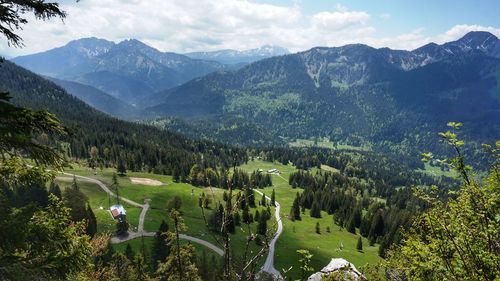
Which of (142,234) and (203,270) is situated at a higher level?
(142,234)

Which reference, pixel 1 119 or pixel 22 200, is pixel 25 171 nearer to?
pixel 1 119

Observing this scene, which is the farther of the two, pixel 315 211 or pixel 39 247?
pixel 315 211

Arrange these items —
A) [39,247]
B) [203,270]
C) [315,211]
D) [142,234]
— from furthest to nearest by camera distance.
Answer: [315,211]
[142,234]
[203,270]
[39,247]

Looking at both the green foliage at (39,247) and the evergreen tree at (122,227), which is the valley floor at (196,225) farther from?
the green foliage at (39,247)

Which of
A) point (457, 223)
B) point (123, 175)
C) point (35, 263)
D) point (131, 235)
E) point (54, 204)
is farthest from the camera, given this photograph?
point (123, 175)

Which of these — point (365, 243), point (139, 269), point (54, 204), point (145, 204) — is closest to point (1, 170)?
point (54, 204)

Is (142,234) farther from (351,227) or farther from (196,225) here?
(351,227)

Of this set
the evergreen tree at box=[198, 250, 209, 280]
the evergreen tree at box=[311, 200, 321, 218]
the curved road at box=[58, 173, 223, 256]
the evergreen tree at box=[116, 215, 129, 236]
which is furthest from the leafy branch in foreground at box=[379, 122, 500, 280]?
the evergreen tree at box=[311, 200, 321, 218]

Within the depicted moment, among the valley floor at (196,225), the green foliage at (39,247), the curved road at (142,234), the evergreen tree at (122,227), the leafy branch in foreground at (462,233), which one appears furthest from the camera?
the valley floor at (196,225)

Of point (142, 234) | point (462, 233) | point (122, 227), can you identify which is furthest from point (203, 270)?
point (462, 233)

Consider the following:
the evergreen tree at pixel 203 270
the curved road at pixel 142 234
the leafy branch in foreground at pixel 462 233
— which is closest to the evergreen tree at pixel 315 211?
the curved road at pixel 142 234

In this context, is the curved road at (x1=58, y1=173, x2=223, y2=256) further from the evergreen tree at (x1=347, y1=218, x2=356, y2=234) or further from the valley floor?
the evergreen tree at (x1=347, y1=218, x2=356, y2=234)
